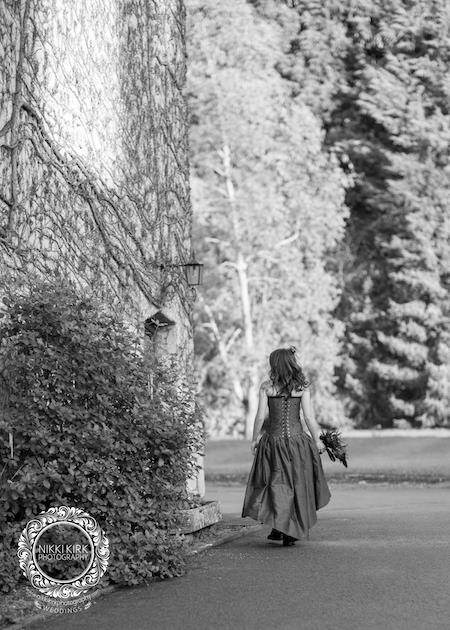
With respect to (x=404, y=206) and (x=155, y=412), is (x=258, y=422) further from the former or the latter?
(x=404, y=206)

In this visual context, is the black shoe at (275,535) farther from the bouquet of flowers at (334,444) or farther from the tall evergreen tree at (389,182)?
the tall evergreen tree at (389,182)

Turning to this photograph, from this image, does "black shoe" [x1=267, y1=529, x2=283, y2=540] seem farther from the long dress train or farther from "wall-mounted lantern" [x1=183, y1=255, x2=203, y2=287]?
"wall-mounted lantern" [x1=183, y1=255, x2=203, y2=287]

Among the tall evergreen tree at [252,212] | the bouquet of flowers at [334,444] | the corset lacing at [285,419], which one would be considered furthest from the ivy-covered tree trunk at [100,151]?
the tall evergreen tree at [252,212]

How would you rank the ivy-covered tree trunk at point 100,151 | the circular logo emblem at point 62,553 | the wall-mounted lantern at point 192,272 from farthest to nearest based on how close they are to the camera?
the wall-mounted lantern at point 192,272, the ivy-covered tree trunk at point 100,151, the circular logo emblem at point 62,553

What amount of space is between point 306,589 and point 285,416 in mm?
2930

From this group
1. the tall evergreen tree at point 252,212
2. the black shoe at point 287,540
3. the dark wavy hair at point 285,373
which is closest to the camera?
the black shoe at point 287,540

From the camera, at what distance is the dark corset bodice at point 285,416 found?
11586mm

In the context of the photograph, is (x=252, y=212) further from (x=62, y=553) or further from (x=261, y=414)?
(x=62, y=553)

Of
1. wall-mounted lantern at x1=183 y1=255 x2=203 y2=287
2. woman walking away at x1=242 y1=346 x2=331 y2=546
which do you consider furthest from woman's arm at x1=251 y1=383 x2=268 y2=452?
wall-mounted lantern at x1=183 y1=255 x2=203 y2=287

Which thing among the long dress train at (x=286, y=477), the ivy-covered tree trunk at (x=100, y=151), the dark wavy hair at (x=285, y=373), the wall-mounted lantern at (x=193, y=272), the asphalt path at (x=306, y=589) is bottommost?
the asphalt path at (x=306, y=589)

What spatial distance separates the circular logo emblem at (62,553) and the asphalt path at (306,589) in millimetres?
250

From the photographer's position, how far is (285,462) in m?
11.3

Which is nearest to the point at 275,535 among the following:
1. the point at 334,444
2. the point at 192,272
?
the point at 334,444

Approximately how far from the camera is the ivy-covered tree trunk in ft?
35.4
